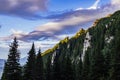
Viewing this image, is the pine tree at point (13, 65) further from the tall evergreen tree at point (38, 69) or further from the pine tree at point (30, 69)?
the tall evergreen tree at point (38, 69)

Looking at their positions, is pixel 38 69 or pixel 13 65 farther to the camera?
pixel 38 69

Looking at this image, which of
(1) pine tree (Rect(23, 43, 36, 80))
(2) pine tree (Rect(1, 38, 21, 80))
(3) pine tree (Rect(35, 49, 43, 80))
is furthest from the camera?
(3) pine tree (Rect(35, 49, 43, 80))

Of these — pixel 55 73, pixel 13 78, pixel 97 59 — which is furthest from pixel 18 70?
pixel 55 73

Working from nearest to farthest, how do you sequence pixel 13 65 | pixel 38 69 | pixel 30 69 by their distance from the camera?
pixel 13 65, pixel 30 69, pixel 38 69

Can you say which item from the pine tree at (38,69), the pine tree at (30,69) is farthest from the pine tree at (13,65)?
the pine tree at (38,69)

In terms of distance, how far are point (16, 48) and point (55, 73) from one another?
70.4ft

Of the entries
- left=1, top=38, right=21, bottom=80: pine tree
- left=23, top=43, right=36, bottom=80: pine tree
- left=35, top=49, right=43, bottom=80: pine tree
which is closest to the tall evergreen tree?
left=35, top=49, right=43, bottom=80: pine tree

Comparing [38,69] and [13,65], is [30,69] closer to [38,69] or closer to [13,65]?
[38,69]

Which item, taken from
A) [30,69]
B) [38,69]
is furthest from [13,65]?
[38,69]

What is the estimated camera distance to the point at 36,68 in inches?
2623

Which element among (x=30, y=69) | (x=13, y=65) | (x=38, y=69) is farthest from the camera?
(x=38, y=69)

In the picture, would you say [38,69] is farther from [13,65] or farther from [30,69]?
[13,65]

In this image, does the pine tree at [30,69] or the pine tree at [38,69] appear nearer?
the pine tree at [30,69]

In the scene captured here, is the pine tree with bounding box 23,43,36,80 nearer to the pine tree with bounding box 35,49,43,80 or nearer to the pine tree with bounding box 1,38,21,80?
the pine tree with bounding box 35,49,43,80
